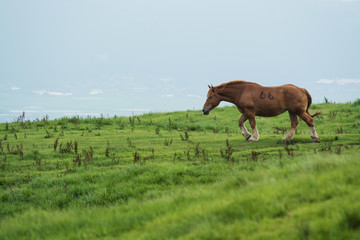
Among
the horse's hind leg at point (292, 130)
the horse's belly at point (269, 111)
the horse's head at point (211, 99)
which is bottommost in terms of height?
the horse's hind leg at point (292, 130)

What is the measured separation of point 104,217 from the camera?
19.0 feet

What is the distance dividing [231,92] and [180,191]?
28.7 feet

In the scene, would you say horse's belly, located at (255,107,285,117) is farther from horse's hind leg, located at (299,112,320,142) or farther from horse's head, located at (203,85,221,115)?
horse's head, located at (203,85,221,115)

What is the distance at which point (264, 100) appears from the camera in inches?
562

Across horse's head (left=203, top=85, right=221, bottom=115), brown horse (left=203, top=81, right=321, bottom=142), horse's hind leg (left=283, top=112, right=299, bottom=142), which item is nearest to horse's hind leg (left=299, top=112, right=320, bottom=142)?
brown horse (left=203, top=81, right=321, bottom=142)

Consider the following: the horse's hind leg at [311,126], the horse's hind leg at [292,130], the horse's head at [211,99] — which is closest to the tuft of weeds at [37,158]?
the horse's head at [211,99]

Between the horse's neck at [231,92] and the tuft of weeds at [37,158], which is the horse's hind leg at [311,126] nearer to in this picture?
the horse's neck at [231,92]

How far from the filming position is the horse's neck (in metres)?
15.0

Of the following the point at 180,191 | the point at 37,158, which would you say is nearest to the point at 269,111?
the point at 180,191

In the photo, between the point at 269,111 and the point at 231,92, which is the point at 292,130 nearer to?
the point at 269,111

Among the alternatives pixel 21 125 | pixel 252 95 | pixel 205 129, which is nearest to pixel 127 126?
pixel 205 129

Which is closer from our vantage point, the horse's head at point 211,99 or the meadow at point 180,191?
the meadow at point 180,191

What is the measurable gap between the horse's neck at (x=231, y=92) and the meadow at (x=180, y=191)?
1828 mm

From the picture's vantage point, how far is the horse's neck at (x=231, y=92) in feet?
49.1
